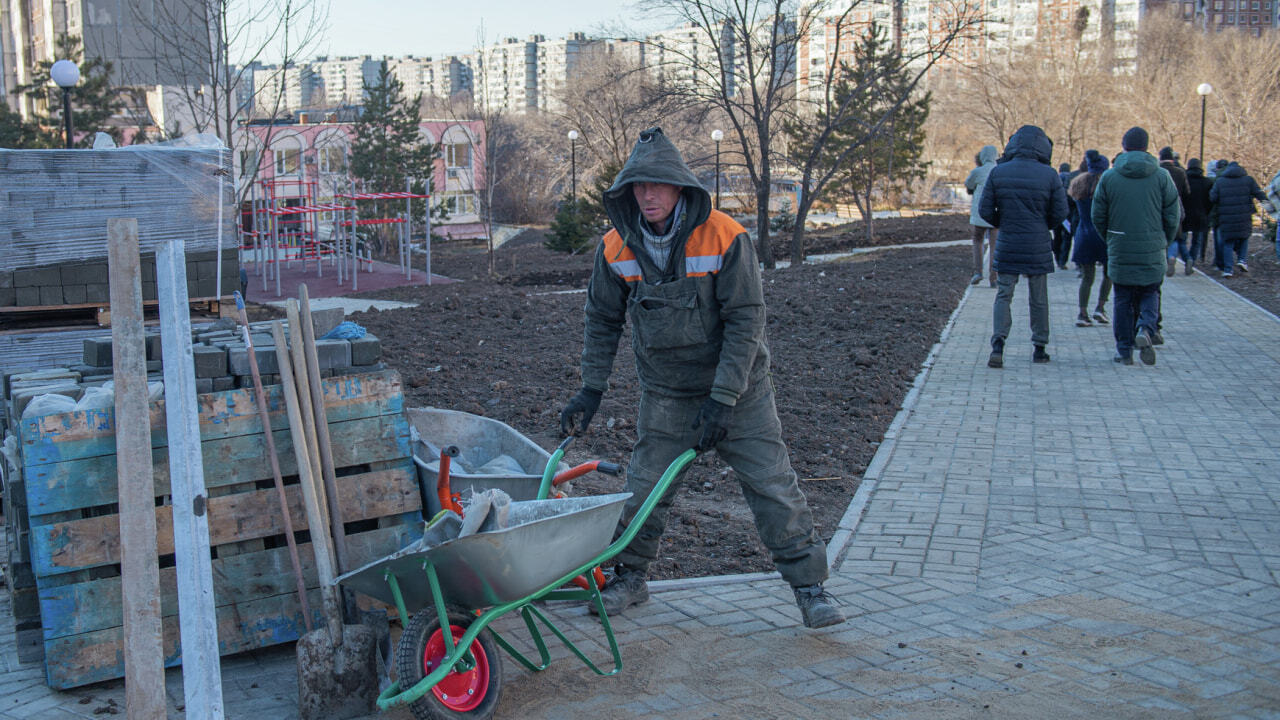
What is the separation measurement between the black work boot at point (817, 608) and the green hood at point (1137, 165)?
20.8 ft

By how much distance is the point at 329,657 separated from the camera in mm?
3422

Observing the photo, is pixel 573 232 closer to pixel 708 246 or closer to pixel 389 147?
pixel 389 147

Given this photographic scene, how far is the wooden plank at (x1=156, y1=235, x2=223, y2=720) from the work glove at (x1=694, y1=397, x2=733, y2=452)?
168 cm

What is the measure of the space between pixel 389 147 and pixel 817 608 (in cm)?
3454

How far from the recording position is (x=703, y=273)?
12.8ft

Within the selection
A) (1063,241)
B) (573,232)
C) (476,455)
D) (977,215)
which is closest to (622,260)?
(476,455)

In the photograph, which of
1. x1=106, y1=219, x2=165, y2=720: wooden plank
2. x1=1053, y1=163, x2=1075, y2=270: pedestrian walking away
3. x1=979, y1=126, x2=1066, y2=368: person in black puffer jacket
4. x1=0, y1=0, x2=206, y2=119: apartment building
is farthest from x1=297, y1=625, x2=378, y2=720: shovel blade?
x1=0, y1=0, x2=206, y2=119: apartment building

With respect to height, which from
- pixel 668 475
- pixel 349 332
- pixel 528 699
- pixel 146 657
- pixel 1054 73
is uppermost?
pixel 1054 73

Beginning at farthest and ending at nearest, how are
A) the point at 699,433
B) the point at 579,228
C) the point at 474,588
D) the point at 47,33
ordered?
the point at 47,33
the point at 579,228
the point at 699,433
the point at 474,588

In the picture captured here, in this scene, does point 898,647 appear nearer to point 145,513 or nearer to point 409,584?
point 409,584

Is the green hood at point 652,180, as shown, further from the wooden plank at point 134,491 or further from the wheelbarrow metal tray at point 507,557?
the wooden plank at point 134,491

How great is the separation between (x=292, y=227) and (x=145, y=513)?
31.0 meters

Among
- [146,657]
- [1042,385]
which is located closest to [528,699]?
[146,657]

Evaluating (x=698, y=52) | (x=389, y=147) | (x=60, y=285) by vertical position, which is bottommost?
(x=60, y=285)
